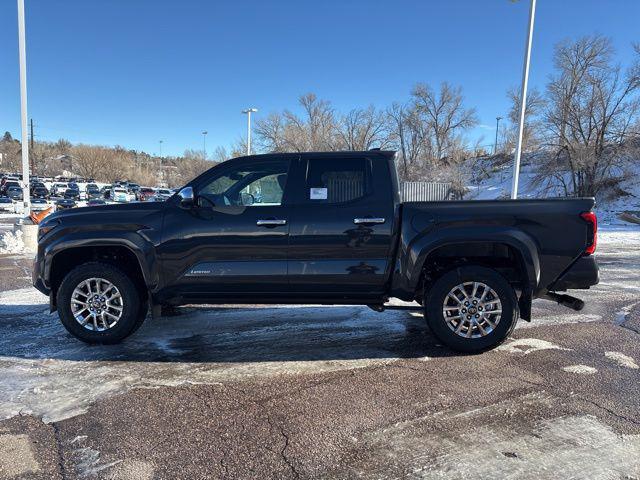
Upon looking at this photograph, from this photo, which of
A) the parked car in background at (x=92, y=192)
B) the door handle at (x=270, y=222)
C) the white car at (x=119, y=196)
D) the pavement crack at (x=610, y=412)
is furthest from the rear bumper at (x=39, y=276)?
the parked car in background at (x=92, y=192)

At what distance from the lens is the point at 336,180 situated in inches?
186

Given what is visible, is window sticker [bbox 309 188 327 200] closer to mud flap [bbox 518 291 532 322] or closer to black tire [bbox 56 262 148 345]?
black tire [bbox 56 262 148 345]

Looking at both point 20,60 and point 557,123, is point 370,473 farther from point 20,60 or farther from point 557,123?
point 557,123

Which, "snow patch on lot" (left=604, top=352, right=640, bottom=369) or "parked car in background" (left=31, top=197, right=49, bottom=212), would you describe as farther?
"parked car in background" (left=31, top=197, right=49, bottom=212)

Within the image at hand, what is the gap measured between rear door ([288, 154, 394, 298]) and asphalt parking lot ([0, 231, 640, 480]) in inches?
28.1

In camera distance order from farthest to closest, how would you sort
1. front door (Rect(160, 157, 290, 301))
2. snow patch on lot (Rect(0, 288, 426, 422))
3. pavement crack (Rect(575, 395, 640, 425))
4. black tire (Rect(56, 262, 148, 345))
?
black tire (Rect(56, 262, 148, 345)), front door (Rect(160, 157, 290, 301)), snow patch on lot (Rect(0, 288, 426, 422)), pavement crack (Rect(575, 395, 640, 425))

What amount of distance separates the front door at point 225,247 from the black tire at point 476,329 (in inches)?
58.2

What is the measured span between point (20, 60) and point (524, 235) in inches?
545

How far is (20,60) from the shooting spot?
12.8m

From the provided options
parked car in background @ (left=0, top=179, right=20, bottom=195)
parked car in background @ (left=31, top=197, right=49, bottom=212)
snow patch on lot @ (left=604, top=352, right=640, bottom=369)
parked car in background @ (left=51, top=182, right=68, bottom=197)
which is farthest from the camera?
parked car in background @ (left=51, top=182, right=68, bottom=197)

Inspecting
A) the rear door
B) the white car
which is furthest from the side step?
the white car

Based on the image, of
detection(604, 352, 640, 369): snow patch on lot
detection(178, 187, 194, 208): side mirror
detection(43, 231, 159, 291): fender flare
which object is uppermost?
detection(178, 187, 194, 208): side mirror

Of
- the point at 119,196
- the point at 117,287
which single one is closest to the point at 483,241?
the point at 117,287

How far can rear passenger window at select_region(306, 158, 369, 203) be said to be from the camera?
4.68m
